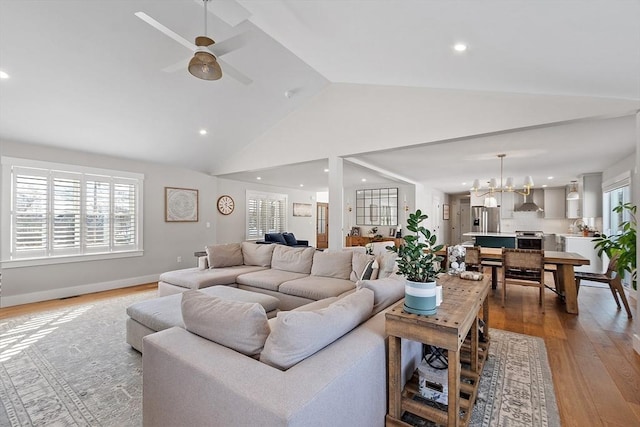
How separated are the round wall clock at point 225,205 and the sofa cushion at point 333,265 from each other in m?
3.99

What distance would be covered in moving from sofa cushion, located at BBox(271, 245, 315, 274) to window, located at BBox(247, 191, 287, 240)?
354cm

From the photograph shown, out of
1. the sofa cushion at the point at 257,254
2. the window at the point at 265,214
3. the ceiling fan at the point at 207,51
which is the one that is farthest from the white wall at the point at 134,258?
the ceiling fan at the point at 207,51

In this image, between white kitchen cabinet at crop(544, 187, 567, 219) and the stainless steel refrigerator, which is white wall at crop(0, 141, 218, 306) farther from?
white kitchen cabinet at crop(544, 187, 567, 219)

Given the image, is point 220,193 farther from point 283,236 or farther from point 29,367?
point 29,367

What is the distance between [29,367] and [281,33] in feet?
12.9

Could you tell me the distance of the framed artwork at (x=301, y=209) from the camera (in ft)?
31.4

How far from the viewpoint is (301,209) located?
9.81 meters

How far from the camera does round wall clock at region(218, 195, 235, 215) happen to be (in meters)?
7.19

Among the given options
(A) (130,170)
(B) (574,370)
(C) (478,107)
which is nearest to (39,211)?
(A) (130,170)

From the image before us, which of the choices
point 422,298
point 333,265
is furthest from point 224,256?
point 422,298

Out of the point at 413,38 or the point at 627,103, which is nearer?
the point at 413,38

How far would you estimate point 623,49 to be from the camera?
1885 millimetres

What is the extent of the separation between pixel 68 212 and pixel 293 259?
3855 millimetres

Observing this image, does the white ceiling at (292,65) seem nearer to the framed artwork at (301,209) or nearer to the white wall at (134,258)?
→ the white wall at (134,258)
